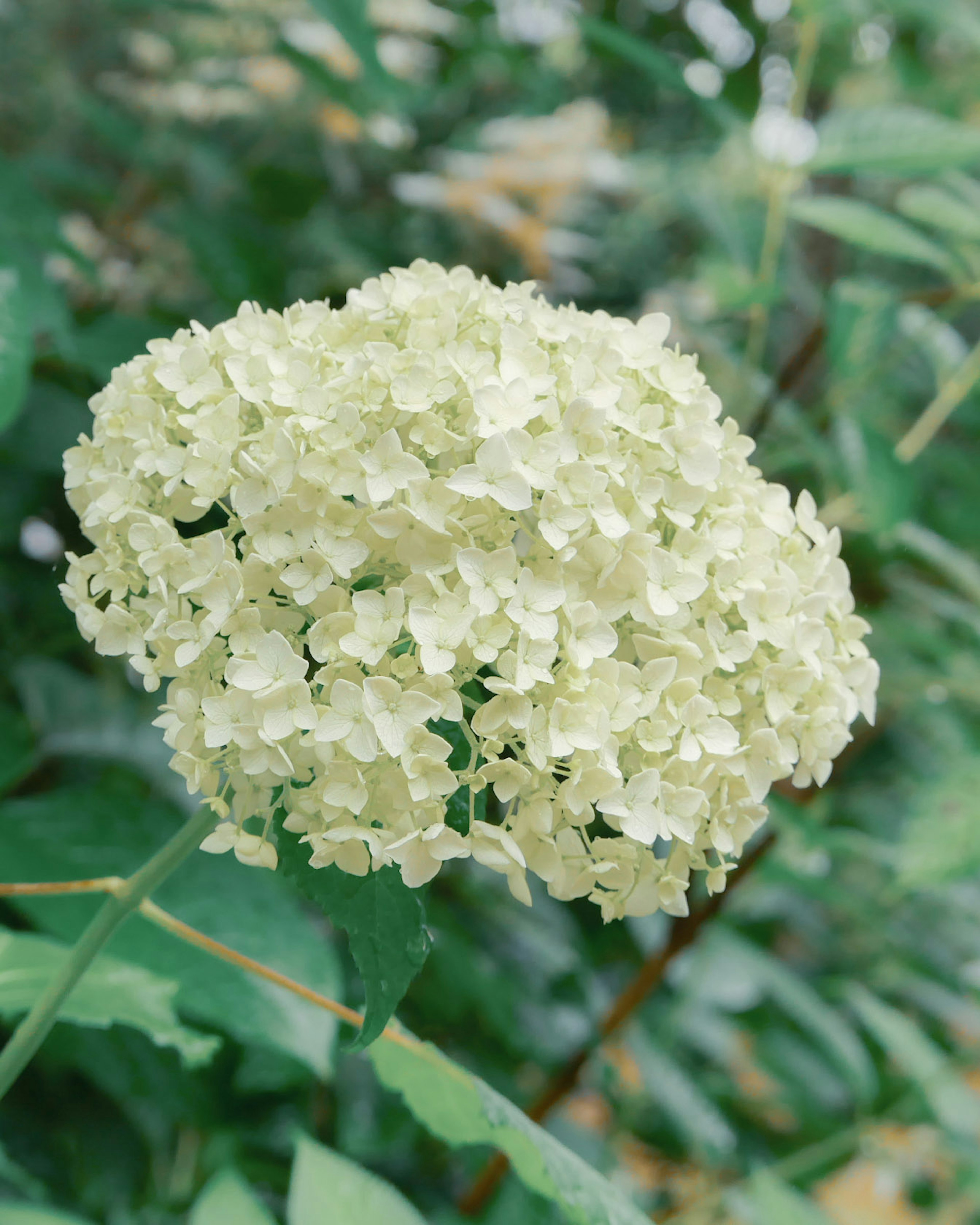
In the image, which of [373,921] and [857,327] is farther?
[857,327]

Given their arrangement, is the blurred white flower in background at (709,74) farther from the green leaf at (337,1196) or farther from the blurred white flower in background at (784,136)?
the green leaf at (337,1196)

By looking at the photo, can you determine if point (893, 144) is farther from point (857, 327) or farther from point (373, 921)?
point (373, 921)

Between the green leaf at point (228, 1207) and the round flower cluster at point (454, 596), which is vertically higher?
the round flower cluster at point (454, 596)

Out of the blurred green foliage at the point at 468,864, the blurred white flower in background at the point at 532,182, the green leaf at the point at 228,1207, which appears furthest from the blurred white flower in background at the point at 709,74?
the green leaf at the point at 228,1207

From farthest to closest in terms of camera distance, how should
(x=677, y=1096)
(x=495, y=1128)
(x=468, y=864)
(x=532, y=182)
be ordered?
(x=532, y=182) → (x=468, y=864) → (x=677, y=1096) → (x=495, y=1128)

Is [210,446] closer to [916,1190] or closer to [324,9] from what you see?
[324,9]

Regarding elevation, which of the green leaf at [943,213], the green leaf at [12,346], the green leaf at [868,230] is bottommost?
the green leaf at [12,346]

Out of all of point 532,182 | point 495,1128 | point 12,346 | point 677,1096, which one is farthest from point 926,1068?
point 532,182
